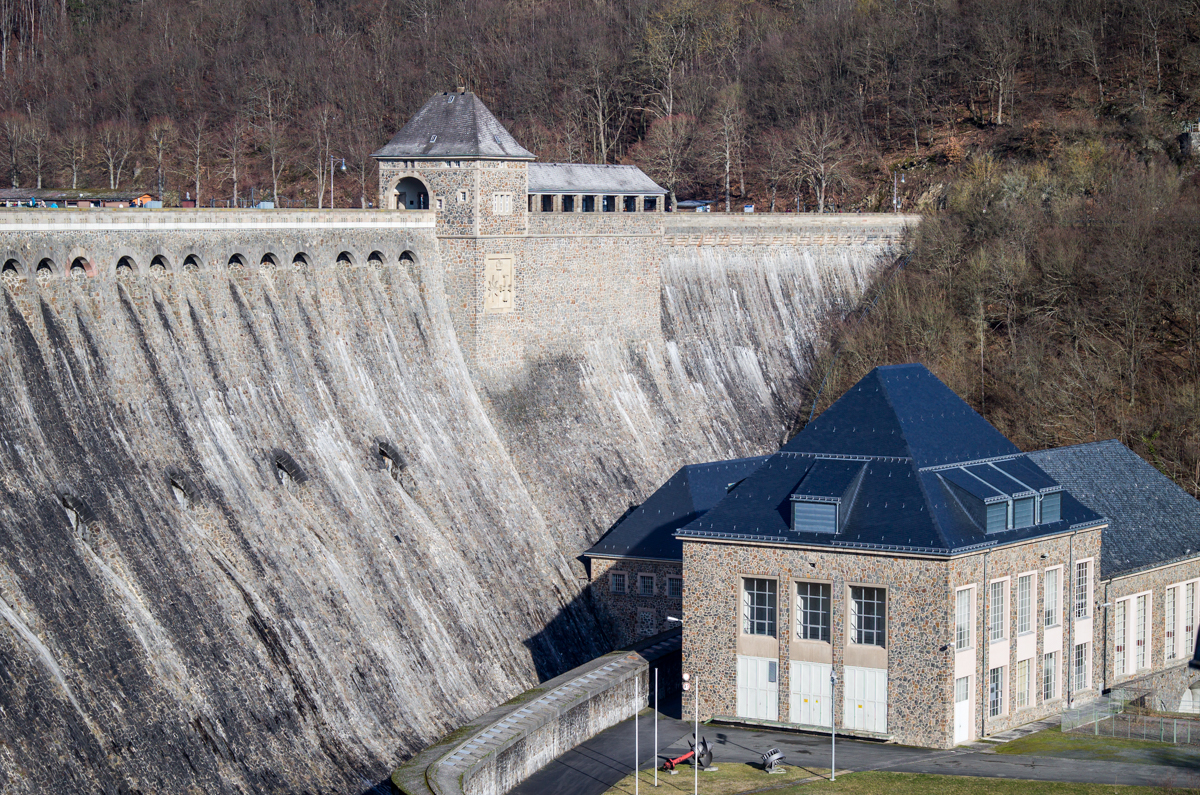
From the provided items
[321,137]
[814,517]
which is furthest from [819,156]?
[814,517]

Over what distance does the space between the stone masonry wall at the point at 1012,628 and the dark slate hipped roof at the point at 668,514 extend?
13.7m

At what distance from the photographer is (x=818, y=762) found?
36500 mm

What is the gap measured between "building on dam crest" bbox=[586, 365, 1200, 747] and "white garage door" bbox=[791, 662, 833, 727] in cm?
3

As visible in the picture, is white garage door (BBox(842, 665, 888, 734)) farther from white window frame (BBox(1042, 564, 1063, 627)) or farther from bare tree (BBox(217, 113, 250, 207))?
bare tree (BBox(217, 113, 250, 207))

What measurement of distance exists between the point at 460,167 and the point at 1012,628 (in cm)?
2620

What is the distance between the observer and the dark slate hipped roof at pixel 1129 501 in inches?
1850

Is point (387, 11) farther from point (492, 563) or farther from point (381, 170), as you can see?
point (492, 563)


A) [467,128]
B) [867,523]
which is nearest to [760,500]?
[867,523]

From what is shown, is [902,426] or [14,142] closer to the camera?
[902,426]

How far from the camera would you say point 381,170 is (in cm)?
5816

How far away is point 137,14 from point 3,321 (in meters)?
99.3

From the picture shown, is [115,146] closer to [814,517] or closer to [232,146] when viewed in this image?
[232,146]

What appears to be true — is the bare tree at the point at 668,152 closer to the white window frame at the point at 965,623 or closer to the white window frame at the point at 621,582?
the white window frame at the point at 621,582

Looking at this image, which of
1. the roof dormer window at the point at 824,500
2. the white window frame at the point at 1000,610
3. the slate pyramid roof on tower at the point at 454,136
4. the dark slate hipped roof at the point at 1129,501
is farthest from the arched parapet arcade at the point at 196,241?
the white window frame at the point at 1000,610
